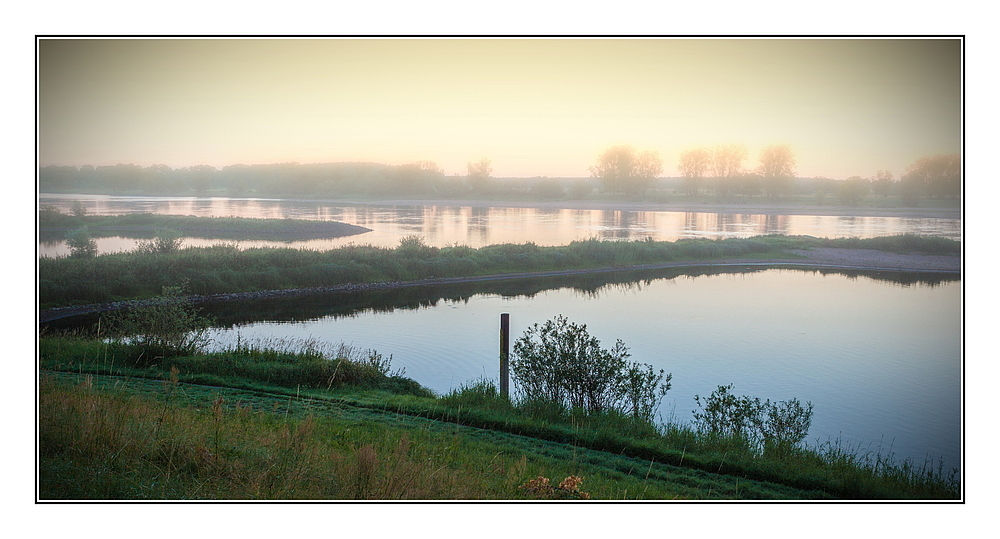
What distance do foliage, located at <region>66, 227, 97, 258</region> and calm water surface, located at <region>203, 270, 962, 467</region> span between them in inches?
396

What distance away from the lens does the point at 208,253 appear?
26141 mm

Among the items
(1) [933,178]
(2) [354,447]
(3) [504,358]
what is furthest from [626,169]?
(2) [354,447]

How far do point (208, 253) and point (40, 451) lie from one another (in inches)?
876

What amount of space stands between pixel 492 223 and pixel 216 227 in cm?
2017

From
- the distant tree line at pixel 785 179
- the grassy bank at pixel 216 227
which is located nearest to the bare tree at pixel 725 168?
the distant tree line at pixel 785 179

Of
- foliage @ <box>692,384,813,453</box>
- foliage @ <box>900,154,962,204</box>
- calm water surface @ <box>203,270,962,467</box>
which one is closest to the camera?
→ foliage @ <box>692,384,813,453</box>

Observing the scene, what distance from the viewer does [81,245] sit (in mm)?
25875

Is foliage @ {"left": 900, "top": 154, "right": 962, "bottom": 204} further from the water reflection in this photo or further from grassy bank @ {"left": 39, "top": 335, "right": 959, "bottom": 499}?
grassy bank @ {"left": 39, "top": 335, "right": 959, "bottom": 499}

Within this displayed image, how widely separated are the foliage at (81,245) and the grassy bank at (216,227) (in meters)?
7.25

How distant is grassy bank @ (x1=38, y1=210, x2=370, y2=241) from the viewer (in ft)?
127

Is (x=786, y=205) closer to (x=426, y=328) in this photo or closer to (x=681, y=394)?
(x=426, y=328)

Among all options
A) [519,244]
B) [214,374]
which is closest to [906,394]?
[214,374]

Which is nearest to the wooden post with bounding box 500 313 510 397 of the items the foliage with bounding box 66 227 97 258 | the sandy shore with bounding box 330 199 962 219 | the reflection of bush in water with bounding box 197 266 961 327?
the reflection of bush in water with bounding box 197 266 961 327

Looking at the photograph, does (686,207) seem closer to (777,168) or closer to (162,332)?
(777,168)
